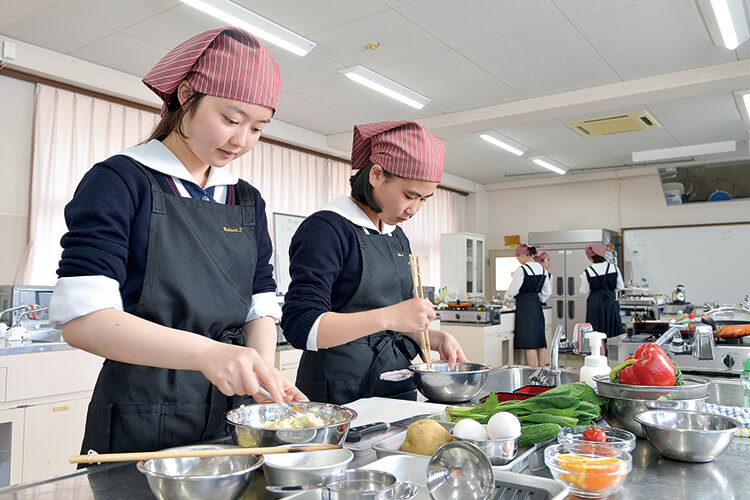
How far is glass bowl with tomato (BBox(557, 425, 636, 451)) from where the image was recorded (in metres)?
0.99

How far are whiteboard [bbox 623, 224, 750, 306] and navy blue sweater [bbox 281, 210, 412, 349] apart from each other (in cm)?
830

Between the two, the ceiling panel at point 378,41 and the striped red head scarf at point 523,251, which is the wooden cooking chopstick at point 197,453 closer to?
the ceiling panel at point 378,41

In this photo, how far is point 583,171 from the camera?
9328 mm

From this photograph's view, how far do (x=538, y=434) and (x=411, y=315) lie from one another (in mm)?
437

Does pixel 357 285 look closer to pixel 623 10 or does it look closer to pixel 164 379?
pixel 164 379

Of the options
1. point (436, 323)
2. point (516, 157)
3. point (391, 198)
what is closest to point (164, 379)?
point (391, 198)

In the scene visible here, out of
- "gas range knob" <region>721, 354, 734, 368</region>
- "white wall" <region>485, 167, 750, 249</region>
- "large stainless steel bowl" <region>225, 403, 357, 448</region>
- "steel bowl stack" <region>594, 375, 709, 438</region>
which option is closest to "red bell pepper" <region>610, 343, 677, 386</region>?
"steel bowl stack" <region>594, 375, 709, 438</region>

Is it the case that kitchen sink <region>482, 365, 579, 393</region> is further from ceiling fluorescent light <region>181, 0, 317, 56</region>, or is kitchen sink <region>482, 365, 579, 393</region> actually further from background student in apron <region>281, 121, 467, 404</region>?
ceiling fluorescent light <region>181, 0, 317, 56</region>

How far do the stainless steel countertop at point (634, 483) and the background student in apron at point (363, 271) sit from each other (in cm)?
54

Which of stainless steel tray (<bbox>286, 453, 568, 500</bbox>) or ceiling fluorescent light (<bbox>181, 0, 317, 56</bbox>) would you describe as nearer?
stainless steel tray (<bbox>286, 453, 568, 500</bbox>)

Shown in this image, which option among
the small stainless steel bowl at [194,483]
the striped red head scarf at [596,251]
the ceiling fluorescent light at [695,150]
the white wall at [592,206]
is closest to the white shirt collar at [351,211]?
the small stainless steel bowl at [194,483]

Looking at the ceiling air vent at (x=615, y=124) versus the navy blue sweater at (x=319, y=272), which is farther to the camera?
the ceiling air vent at (x=615, y=124)

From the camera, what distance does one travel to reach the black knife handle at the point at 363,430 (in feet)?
3.57

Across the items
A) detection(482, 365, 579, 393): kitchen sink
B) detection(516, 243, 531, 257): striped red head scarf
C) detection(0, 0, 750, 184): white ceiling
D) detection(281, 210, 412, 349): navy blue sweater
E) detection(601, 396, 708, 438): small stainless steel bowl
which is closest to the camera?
detection(601, 396, 708, 438): small stainless steel bowl
